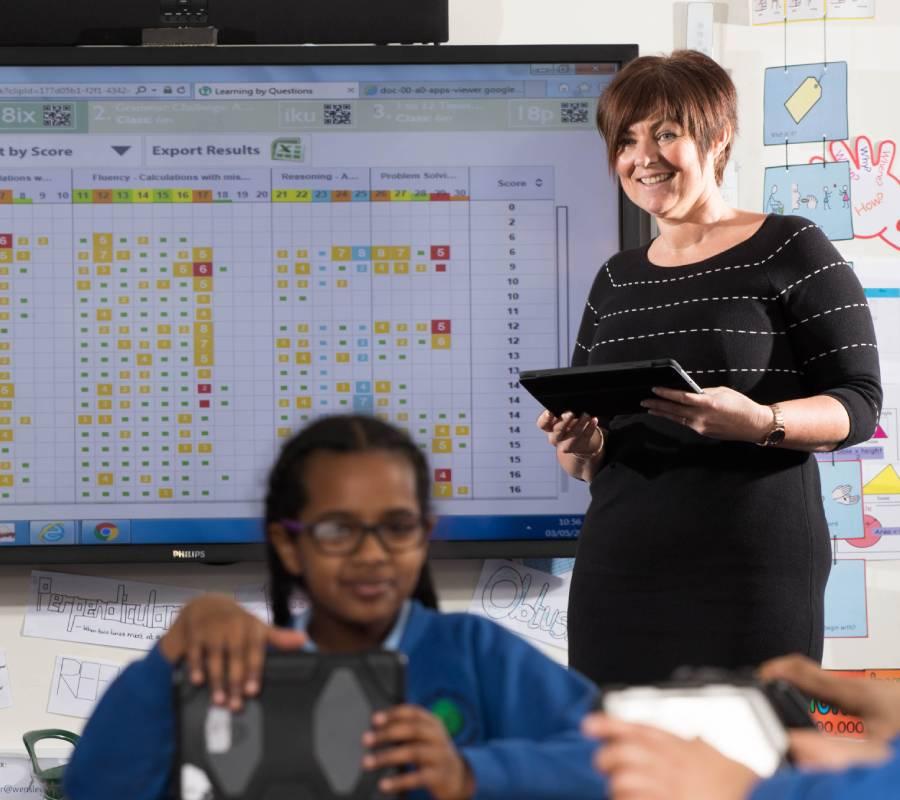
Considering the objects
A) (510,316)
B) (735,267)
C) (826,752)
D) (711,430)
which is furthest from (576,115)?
(826,752)

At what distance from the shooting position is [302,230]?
7.48 feet

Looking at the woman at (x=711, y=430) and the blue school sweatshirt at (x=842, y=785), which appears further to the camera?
the woman at (x=711, y=430)

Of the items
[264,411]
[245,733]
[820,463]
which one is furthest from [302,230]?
[245,733]

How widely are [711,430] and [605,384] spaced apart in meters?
0.17

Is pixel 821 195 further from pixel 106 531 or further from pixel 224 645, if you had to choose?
pixel 224 645

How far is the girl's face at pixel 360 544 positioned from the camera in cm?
97

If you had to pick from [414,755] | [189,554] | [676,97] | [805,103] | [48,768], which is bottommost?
[48,768]

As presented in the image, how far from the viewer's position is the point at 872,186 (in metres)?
2.31

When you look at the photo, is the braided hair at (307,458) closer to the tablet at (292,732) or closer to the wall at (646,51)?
the tablet at (292,732)

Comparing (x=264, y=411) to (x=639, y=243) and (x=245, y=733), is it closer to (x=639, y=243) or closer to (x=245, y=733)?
(x=639, y=243)

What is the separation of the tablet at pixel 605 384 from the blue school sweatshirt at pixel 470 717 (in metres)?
0.53

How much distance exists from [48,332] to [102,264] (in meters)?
0.17

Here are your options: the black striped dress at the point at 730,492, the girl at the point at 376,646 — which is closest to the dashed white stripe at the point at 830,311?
the black striped dress at the point at 730,492

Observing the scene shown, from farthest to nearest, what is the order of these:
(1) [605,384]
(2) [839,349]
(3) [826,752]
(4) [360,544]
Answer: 1. (2) [839,349]
2. (1) [605,384]
3. (4) [360,544]
4. (3) [826,752]
